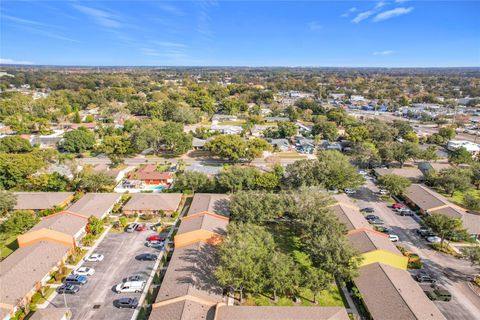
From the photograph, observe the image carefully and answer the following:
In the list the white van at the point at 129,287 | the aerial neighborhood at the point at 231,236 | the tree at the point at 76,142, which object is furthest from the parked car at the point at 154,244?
the tree at the point at 76,142

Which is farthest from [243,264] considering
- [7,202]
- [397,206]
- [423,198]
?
[7,202]

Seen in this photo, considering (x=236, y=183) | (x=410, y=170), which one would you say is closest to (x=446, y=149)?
(x=410, y=170)

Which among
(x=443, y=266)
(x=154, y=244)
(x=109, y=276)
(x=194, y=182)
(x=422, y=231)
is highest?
(x=194, y=182)

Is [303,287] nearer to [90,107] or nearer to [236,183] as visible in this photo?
[236,183]

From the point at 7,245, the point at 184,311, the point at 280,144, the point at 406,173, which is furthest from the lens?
the point at 280,144

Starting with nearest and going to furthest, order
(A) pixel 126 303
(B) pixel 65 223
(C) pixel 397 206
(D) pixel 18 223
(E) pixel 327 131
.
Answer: (A) pixel 126 303, (D) pixel 18 223, (B) pixel 65 223, (C) pixel 397 206, (E) pixel 327 131

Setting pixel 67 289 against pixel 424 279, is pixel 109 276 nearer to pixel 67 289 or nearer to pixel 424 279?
pixel 67 289

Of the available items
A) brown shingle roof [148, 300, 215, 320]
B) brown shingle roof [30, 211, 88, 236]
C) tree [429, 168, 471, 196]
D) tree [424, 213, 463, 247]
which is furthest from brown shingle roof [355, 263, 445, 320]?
brown shingle roof [30, 211, 88, 236]
